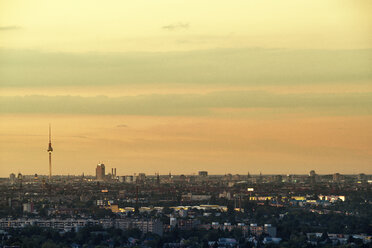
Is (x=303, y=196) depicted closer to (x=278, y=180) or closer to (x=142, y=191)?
(x=142, y=191)

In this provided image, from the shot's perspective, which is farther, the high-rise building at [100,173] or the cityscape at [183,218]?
the high-rise building at [100,173]

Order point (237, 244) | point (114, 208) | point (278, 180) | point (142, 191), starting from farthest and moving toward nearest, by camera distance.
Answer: point (278, 180)
point (142, 191)
point (114, 208)
point (237, 244)

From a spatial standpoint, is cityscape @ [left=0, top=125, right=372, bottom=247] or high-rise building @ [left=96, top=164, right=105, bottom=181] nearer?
cityscape @ [left=0, top=125, right=372, bottom=247]

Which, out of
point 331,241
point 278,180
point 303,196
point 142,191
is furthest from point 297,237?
point 278,180

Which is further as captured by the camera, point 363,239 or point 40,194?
point 40,194

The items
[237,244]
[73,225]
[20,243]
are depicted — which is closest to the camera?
[20,243]

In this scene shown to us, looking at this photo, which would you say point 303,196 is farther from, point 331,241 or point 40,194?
point 331,241

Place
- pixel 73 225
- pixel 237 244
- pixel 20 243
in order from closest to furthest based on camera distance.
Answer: pixel 20 243
pixel 237 244
pixel 73 225

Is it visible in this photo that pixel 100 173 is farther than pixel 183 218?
Yes

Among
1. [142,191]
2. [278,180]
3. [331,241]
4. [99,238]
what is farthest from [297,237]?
[278,180]
